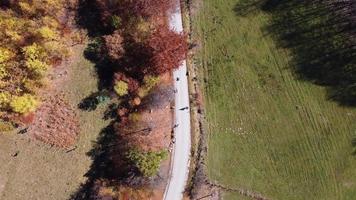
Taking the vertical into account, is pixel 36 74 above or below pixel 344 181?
above

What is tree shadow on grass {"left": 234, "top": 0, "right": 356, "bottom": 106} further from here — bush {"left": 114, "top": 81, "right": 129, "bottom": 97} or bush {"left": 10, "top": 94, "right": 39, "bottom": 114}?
bush {"left": 10, "top": 94, "right": 39, "bottom": 114}

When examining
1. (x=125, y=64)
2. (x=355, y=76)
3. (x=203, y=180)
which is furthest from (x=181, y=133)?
(x=355, y=76)

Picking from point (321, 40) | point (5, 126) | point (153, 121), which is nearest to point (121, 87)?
point (153, 121)

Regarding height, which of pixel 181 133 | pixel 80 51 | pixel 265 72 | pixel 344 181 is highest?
pixel 80 51

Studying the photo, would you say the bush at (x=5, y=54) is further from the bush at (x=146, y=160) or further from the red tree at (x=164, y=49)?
the bush at (x=146, y=160)

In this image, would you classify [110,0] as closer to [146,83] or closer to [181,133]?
[146,83]

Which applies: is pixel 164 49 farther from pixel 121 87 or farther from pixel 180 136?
pixel 180 136

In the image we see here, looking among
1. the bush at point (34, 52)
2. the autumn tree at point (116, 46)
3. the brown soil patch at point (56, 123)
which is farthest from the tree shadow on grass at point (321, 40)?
the bush at point (34, 52)
